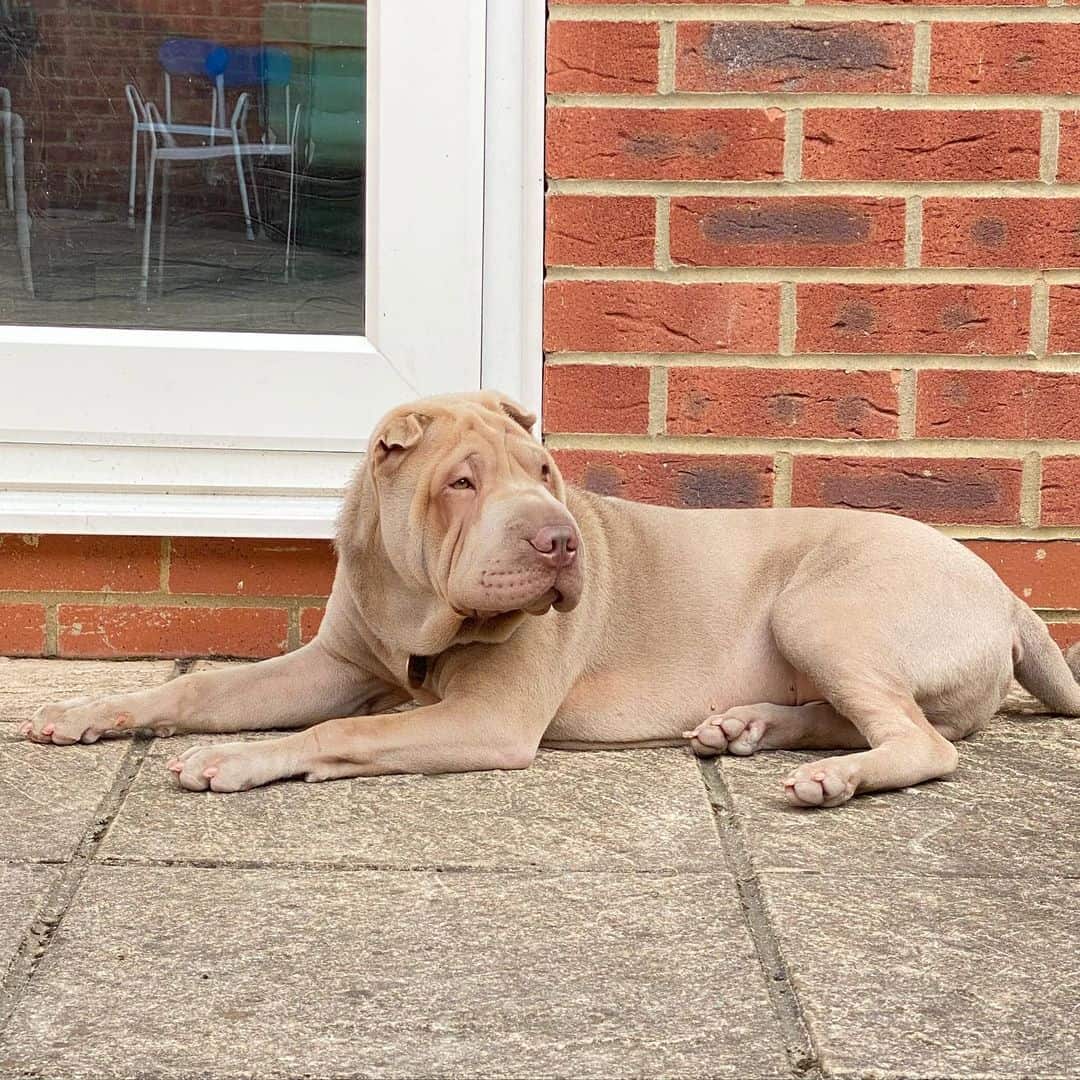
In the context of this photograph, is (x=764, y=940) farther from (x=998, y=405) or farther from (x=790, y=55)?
(x=790, y=55)

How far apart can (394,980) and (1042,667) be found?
189cm

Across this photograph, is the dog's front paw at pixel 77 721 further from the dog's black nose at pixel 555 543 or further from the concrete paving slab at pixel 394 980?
the dog's black nose at pixel 555 543

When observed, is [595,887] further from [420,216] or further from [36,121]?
[36,121]

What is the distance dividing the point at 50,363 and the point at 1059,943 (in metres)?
2.72

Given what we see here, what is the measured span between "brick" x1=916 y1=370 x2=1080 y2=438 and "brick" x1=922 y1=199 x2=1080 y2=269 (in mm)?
265

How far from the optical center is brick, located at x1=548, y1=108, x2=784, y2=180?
12.0 feet

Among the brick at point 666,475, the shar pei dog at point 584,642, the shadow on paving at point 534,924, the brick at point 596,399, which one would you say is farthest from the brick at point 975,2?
the shadow on paving at point 534,924

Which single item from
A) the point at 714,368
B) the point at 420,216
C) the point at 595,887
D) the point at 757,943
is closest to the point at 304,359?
the point at 420,216

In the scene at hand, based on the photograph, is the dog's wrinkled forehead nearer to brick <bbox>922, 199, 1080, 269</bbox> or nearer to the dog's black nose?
the dog's black nose

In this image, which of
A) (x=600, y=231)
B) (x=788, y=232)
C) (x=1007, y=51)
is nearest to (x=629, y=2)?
(x=600, y=231)

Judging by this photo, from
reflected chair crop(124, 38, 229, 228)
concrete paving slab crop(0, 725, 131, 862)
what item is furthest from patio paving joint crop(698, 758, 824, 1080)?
reflected chair crop(124, 38, 229, 228)

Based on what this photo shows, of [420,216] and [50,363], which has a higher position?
[420,216]

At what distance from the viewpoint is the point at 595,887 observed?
94.1 inches

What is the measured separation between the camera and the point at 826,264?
12.2ft
